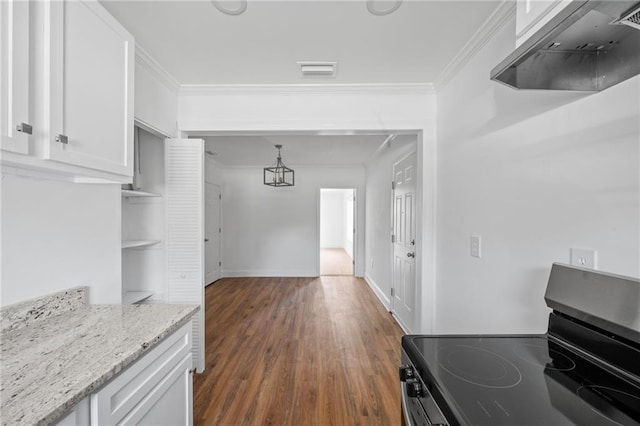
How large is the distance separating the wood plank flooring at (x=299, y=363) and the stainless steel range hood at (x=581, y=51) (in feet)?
6.73

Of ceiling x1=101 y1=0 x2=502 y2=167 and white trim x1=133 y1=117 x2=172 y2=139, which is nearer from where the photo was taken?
ceiling x1=101 y1=0 x2=502 y2=167

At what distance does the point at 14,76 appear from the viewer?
2.73ft

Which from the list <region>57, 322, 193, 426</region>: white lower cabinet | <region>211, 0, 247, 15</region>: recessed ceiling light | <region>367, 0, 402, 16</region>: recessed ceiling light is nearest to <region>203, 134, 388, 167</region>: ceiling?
<region>211, 0, 247, 15</region>: recessed ceiling light

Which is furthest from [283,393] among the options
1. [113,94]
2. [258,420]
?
[113,94]

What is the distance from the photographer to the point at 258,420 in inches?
68.9

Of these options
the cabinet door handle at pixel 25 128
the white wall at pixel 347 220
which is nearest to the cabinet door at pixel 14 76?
the cabinet door handle at pixel 25 128

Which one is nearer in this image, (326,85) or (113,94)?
(113,94)

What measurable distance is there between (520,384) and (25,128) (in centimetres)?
174

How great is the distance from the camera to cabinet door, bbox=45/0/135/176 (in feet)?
3.14

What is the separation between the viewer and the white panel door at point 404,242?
2.87 m

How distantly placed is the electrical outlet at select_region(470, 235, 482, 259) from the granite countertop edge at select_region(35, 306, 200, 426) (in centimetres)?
174

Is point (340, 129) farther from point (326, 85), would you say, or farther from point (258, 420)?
point (258, 420)

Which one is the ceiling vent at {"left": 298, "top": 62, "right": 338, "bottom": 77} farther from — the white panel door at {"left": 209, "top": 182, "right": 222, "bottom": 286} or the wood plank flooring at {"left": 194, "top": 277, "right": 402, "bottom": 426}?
the white panel door at {"left": 209, "top": 182, "right": 222, "bottom": 286}

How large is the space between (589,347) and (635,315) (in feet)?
0.67
